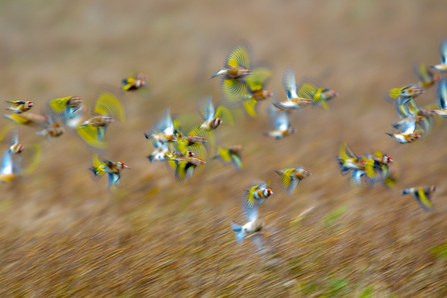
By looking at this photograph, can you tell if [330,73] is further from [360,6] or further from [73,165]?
[73,165]

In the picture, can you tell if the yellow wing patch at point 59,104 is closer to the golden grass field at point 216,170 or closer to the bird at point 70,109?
the bird at point 70,109

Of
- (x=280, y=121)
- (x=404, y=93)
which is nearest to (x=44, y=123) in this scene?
(x=280, y=121)

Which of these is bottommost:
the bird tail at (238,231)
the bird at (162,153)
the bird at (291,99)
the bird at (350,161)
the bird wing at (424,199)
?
the bird wing at (424,199)

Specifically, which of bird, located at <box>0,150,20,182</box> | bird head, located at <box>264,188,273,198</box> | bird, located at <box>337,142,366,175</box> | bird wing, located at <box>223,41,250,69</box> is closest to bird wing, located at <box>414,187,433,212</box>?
bird, located at <box>337,142,366,175</box>

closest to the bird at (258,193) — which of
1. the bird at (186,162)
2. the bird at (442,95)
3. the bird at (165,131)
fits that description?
the bird at (186,162)

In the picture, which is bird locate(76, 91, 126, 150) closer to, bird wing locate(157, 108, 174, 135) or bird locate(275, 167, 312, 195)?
bird wing locate(157, 108, 174, 135)

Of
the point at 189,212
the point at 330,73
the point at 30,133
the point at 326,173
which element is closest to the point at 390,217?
the point at 326,173
